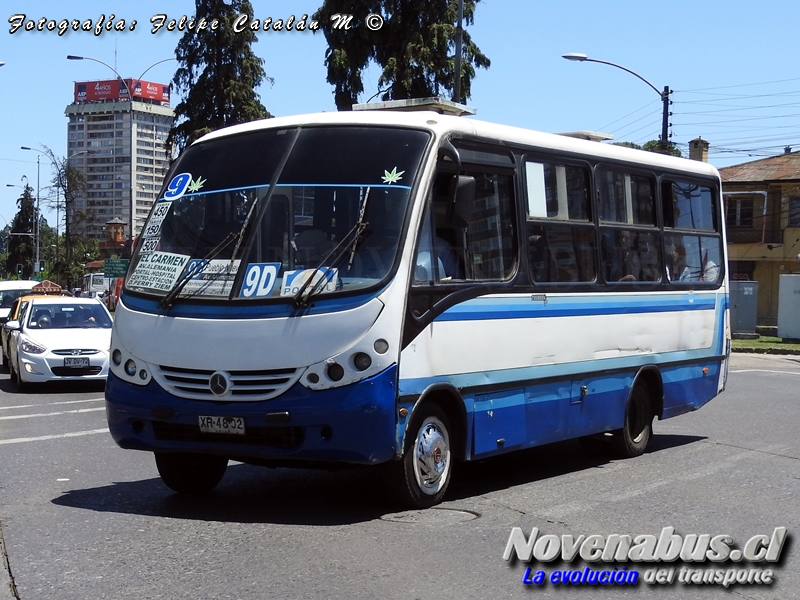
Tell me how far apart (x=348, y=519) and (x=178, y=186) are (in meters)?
2.90

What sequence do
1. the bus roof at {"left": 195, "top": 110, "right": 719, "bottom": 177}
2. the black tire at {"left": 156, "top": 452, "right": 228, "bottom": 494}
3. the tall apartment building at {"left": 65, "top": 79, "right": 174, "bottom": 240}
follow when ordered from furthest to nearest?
the tall apartment building at {"left": 65, "top": 79, "right": 174, "bottom": 240} → the black tire at {"left": 156, "top": 452, "right": 228, "bottom": 494} → the bus roof at {"left": 195, "top": 110, "right": 719, "bottom": 177}

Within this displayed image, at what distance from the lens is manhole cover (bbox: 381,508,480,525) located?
807 centimetres

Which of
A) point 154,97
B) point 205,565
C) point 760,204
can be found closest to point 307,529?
point 205,565

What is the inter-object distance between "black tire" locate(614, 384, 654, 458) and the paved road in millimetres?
249

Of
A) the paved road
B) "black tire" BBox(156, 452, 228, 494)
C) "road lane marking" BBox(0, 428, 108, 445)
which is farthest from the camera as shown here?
"road lane marking" BBox(0, 428, 108, 445)

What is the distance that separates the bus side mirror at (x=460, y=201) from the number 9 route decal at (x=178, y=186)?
204cm

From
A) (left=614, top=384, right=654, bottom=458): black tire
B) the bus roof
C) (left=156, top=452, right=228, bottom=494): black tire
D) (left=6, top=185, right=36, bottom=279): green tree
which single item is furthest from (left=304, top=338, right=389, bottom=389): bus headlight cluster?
(left=6, top=185, right=36, bottom=279): green tree

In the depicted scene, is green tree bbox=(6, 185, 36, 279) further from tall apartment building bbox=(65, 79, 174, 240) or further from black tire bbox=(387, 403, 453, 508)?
black tire bbox=(387, 403, 453, 508)

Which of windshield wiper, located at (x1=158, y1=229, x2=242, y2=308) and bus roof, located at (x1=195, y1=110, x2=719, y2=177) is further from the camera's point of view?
bus roof, located at (x1=195, y1=110, x2=719, y2=177)

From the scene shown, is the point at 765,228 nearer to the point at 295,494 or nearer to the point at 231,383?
the point at 295,494

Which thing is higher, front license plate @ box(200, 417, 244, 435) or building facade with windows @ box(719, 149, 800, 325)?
building facade with windows @ box(719, 149, 800, 325)

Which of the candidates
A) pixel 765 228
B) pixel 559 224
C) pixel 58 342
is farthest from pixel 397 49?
pixel 559 224

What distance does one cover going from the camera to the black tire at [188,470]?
9.06 metres

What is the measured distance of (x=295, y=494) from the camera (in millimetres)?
9250
